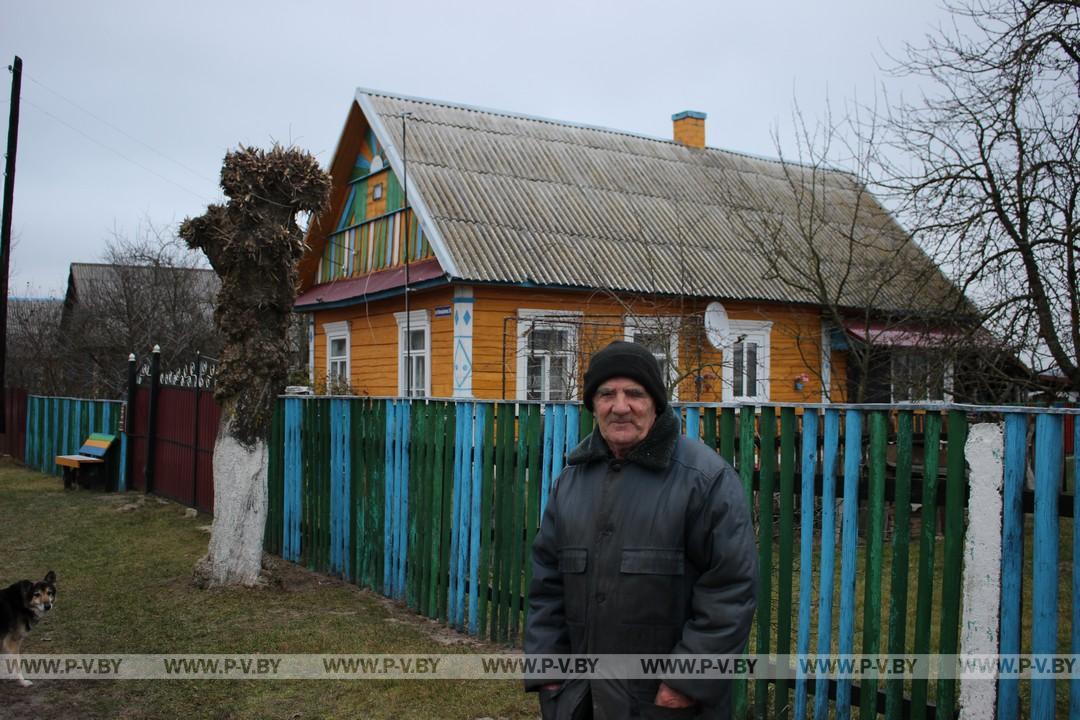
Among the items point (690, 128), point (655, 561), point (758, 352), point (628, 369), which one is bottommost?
point (655, 561)

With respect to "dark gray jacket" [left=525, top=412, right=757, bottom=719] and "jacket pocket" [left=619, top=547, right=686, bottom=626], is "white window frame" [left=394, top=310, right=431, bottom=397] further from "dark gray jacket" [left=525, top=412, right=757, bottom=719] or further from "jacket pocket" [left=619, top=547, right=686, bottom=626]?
"jacket pocket" [left=619, top=547, right=686, bottom=626]

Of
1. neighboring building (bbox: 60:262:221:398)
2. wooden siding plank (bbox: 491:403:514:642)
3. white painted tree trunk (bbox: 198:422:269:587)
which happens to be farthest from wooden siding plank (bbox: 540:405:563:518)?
neighboring building (bbox: 60:262:221:398)

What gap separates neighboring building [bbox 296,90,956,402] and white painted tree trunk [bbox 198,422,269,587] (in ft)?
15.2

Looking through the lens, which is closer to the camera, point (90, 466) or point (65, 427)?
point (90, 466)

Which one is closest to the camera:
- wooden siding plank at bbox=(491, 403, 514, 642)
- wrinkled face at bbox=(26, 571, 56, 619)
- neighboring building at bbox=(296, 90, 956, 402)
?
wrinkled face at bbox=(26, 571, 56, 619)

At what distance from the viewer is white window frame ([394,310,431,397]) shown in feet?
46.9

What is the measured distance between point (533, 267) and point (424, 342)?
226 cm

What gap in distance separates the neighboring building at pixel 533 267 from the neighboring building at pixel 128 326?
9.71m

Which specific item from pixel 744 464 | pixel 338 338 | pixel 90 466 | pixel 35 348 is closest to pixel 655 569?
pixel 744 464

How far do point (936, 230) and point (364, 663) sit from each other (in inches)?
251

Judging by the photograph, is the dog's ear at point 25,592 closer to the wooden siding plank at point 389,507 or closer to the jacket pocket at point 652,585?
the wooden siding plank at point 389,507

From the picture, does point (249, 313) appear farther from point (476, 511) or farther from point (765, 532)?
point (765, 532)

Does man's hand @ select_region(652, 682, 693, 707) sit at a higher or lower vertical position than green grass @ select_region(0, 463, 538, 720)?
higher

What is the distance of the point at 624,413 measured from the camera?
2.99 meters
